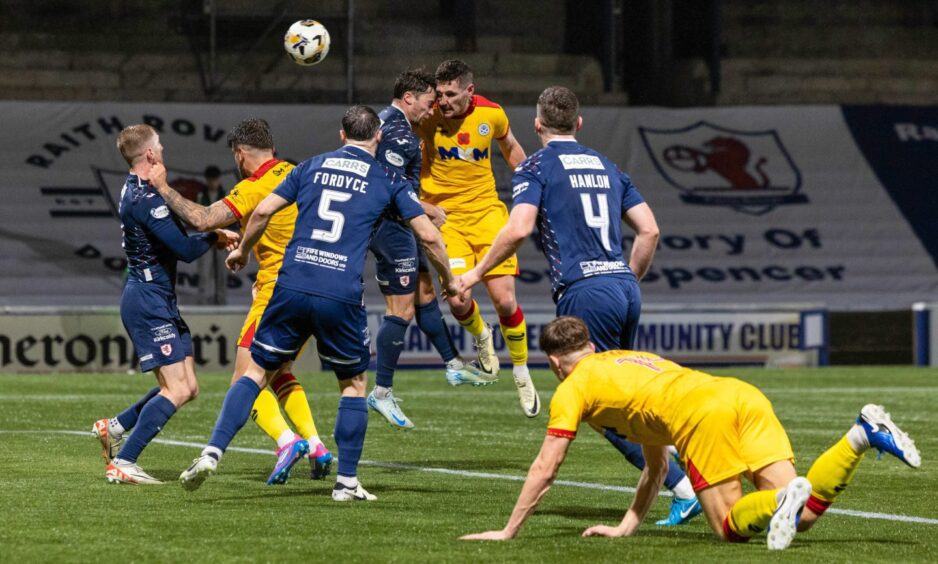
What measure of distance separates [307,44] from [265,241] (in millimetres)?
3052

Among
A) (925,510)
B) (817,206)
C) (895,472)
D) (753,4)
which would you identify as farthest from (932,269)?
(925,510)

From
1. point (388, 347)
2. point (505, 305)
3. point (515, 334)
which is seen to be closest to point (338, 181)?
point (388, 347)

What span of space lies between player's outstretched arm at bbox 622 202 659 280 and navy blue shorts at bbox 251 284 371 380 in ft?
4.87

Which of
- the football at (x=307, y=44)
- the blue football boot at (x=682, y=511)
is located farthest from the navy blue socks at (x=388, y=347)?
the blue football boot at (x=682, y=511)

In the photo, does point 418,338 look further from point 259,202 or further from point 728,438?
point 728,438

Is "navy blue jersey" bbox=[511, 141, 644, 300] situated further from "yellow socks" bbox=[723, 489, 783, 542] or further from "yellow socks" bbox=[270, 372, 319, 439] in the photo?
"yellow socks" bbox=[270, 372, 319, 439]

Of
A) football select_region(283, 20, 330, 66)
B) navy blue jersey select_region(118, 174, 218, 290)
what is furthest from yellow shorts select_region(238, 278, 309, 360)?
football select_region(283, 20, 330, 66)

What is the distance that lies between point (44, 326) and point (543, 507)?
13.8 meters

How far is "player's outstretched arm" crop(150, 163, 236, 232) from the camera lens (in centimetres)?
916

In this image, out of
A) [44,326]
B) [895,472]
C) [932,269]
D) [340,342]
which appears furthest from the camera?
[932,269]

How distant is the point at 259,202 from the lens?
29.6 feet

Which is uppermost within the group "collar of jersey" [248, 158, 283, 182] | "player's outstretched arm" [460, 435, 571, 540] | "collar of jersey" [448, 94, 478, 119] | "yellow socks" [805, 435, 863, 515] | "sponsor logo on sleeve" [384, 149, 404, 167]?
"collar of jersey" [248, 158, 283, 182]

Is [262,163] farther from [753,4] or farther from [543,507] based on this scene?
[753,4]

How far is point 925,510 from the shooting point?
28.2ft
